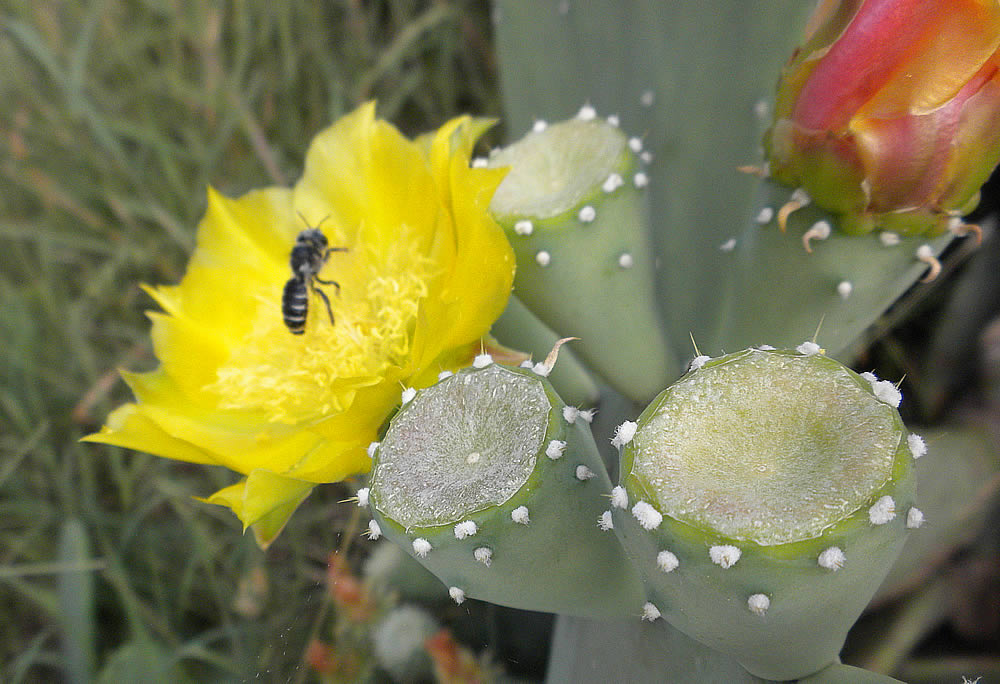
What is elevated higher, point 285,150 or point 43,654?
point 285,150

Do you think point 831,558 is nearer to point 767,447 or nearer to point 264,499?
point 767,447

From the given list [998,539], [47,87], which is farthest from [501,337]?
[47,87]

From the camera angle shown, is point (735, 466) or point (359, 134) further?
point (359, 134)

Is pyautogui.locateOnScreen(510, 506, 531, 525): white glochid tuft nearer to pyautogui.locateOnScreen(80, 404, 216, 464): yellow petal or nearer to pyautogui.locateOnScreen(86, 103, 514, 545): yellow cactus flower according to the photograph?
pyautogui.locateOnScreen(86, 103, 514, 545): yellow cactus flower

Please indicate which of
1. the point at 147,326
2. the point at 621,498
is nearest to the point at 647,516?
the point at 621,498

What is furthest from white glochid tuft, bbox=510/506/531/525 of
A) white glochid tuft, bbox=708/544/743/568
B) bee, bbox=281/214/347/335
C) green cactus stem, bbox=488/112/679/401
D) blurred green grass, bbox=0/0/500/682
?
blurred green grass, bbox=0/0/500/682

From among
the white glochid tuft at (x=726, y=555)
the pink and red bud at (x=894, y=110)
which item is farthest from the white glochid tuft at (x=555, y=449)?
the pink and red bud at (x=894, y=110)

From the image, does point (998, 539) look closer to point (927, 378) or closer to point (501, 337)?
point (927, 378)
